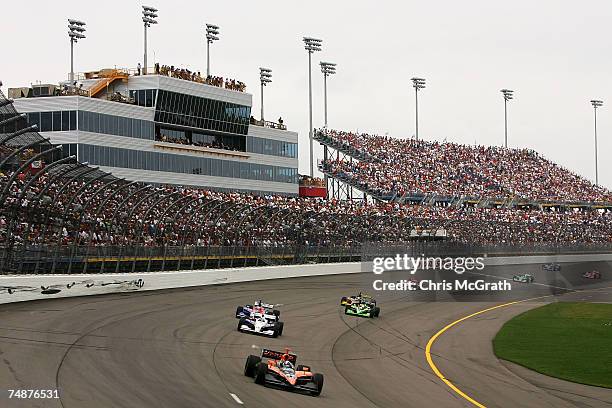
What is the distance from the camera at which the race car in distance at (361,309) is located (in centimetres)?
3647

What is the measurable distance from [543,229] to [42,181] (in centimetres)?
4978

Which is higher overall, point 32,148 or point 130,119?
point 130,119

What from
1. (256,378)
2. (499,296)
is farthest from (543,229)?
(256,378)

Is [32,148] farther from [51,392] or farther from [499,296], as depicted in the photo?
[499,296]

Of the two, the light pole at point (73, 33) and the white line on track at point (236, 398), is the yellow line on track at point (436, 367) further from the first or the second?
the light pole at point (73, 33)

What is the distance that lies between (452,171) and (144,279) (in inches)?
2252

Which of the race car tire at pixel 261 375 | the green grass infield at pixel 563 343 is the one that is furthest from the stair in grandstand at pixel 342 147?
the race car tire at pixel 261 375

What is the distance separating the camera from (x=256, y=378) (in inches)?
792

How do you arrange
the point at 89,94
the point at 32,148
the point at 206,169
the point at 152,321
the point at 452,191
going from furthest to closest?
the point at 452,191, the point at 206,169, the point at 89,94, the point at 32,148, the point at 152,321

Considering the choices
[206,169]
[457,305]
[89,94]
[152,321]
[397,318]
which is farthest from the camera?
[206,169]

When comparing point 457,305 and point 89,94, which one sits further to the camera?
point 89,94

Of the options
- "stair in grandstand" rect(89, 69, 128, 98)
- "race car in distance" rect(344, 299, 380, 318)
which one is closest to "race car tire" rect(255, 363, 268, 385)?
"race car in distance" rect(344, 299, 380, 318)

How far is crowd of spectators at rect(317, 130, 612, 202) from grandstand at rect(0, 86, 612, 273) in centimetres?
1004

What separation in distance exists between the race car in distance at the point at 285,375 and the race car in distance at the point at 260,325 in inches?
300
